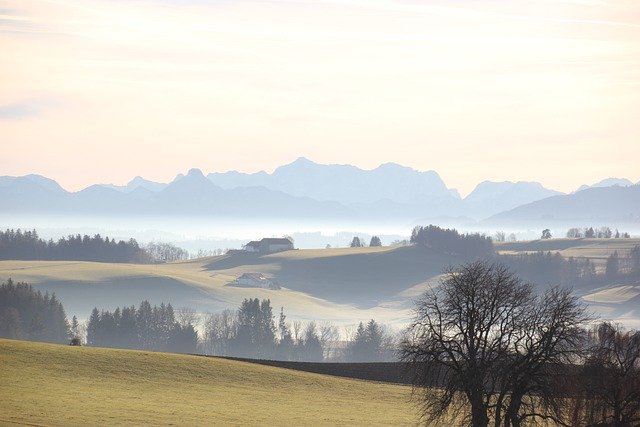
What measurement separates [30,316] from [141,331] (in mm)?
18295

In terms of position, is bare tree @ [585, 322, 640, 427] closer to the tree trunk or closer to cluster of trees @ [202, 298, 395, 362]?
the tree trunk

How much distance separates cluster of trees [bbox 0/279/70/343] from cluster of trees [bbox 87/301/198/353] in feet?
17.6

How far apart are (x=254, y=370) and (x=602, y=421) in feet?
92.9

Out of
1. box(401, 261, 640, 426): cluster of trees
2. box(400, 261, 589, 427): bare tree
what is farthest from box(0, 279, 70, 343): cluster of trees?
box(401, 261, 640, 426): cluster of trees

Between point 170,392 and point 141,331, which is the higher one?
point 170,392

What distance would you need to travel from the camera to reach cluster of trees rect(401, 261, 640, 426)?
55.5 metres

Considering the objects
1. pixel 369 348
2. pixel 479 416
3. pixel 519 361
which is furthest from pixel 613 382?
pixel 369 348

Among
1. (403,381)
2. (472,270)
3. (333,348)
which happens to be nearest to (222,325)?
(333,348)

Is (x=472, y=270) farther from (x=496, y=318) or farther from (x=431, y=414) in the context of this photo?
(x=431, y=414)

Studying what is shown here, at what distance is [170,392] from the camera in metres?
65.6

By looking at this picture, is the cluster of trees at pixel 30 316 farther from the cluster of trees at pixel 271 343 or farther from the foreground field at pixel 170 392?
the foreground field at pixel 170 392

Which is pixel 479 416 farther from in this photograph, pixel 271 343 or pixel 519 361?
pixel 271 343

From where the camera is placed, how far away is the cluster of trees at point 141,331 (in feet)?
543

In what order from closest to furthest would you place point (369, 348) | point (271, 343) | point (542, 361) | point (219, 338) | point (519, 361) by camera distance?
1. point (542, 361)
2. point (519, 361)
3. point (369, 348)
4. point (271, 343)
5. point (219, 338)
